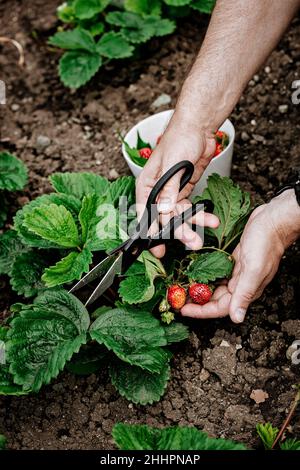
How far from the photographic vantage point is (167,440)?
1605 millimetres

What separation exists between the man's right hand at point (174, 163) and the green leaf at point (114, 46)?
868 mm

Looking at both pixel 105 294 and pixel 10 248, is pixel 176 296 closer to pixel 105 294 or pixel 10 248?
pixel 105 294

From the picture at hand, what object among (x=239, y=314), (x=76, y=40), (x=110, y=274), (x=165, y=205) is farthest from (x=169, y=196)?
(x=76, y=40)

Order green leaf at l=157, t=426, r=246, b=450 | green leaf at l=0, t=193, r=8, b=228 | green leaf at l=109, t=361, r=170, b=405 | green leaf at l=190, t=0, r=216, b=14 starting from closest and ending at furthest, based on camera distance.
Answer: green leaf at l=157, t=426, r=246, b=450 → green leaf at l=109, t=361, r=170, b=405 → green leaf at l=0, t=193, r=8, b=228 → green leaf at l=190, t=0, r=216, b=14

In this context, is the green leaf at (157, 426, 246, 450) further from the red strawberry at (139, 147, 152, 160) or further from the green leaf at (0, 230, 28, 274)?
the red strawberry at (139, 147, 152, 160)

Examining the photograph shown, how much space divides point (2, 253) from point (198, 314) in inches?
28.4

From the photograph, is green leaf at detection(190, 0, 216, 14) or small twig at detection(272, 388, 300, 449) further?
green leaf at detection(190, 0, 216, 14)

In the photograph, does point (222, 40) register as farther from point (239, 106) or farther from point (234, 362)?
point (234, 362)

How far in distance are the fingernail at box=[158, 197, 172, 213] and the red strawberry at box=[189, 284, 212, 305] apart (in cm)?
25

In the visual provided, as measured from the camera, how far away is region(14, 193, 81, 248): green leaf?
6.73 feet

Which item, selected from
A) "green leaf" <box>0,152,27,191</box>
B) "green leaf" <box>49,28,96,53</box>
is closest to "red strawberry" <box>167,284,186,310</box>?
"green leaf" <box>0,152,27,191</box>

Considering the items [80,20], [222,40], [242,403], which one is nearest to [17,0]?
[80,20]

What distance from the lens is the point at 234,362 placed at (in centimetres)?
200

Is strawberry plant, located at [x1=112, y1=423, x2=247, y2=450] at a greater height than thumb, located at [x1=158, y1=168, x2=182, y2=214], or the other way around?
thumb, located at [x1=158, y1=168, x2=182, y2=214]
